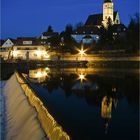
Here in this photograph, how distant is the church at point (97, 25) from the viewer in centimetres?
6938

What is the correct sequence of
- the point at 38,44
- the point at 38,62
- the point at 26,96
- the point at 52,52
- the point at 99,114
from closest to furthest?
the point at 99,114, the point at 26,96, the point at 38,62, the point at 52,52, the point at 38,44

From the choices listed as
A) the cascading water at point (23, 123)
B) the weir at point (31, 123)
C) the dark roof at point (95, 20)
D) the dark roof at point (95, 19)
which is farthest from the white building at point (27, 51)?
the weir at point (31, 123)

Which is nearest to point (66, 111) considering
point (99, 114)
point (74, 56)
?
point (99, 114)

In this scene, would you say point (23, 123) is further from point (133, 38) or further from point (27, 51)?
point (27, 51)

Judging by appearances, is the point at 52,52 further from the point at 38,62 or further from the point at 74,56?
the point at 38,62

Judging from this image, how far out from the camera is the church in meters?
69.4

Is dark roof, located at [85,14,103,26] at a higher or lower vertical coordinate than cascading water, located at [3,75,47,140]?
higher

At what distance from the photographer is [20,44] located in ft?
214

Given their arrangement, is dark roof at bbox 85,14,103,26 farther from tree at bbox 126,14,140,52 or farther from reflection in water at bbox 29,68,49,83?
reflection in water at bbox 29,68,49,83

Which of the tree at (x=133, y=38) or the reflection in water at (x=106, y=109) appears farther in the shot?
the tree at (x=133, y=38)

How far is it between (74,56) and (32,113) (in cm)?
4013

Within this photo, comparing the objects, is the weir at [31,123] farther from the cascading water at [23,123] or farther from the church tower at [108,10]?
the church tower at [108,10]

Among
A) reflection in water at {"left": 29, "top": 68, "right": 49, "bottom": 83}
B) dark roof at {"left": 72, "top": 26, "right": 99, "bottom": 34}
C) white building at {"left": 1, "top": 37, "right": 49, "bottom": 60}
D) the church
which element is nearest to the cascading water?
reflection in water at {"left": 29, "top": 68, "right": 49, "bottom": 83}

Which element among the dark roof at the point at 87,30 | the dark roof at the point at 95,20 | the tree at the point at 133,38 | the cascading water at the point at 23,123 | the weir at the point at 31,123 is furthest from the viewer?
the dark roof at the point at 95,20
